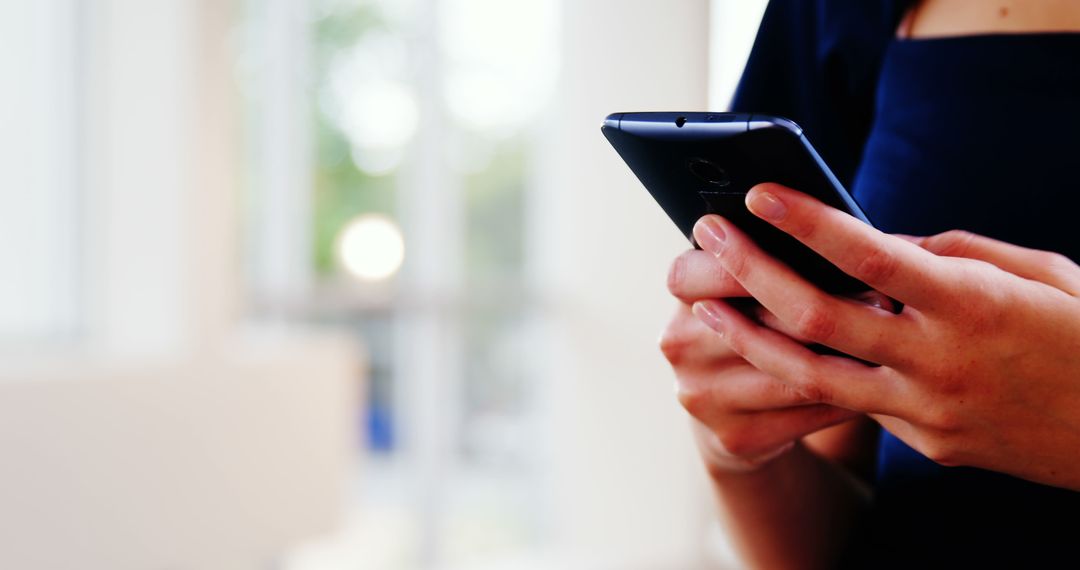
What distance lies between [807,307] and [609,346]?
2.87m

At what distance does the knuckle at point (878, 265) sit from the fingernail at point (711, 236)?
0.08 meters

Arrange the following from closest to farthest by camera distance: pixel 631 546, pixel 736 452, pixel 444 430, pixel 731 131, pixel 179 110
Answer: pixel 731 131
pixel 736 452
pixel 179 110
pixel 631 546
pixel 444 430

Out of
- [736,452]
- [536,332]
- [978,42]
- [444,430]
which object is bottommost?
[444,430]

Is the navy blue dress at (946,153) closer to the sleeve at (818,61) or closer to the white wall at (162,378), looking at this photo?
the sleeve at (818,61)

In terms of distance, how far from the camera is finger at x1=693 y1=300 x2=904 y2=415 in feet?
1.35

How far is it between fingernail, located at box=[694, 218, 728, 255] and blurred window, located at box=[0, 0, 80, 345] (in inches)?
63.0

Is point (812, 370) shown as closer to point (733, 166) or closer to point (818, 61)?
point (733, 166)

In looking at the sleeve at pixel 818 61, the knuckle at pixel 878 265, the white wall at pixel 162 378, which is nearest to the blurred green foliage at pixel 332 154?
the white wall at pixel 162 378

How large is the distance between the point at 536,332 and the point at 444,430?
0.51m

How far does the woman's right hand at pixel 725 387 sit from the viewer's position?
473 millimetres

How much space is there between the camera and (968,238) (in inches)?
17.7

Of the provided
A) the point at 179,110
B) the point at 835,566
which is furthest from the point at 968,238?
the point at 179,110

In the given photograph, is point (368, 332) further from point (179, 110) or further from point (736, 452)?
point (736, 452)

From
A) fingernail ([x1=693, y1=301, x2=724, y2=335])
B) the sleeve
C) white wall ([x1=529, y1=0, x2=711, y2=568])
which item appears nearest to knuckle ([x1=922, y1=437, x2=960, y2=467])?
fingernail ([x1=693, y1=301, x2=724, y2=335])
